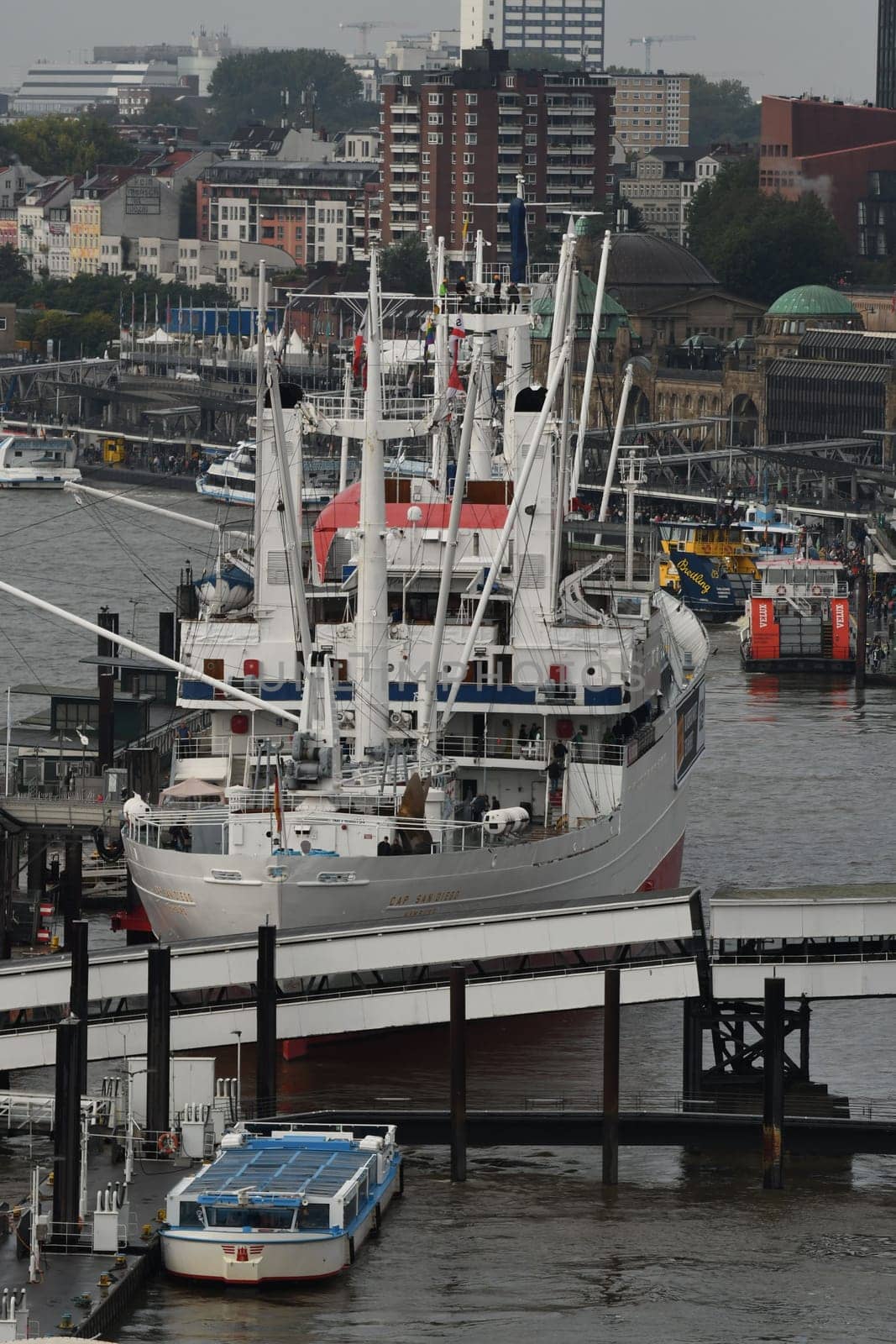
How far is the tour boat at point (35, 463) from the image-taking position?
532 ft

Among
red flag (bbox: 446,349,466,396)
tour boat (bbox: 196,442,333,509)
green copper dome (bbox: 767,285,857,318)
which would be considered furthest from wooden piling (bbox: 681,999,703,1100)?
green copper dome (bbox: 767,285,857,318)

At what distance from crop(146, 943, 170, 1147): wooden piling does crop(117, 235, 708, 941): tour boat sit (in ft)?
15.1

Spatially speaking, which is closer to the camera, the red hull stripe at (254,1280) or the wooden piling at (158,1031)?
the red hull stripe at (254,1280)

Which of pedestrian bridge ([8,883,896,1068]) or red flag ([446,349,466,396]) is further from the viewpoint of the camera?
red flag ([446,349,466,396])

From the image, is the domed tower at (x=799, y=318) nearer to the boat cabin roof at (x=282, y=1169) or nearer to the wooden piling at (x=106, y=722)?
the wooden piling at (x=106, y=722)

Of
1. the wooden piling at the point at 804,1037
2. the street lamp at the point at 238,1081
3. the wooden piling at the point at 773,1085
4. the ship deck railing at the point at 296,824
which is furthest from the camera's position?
the ship deck railing at the point at 296,824

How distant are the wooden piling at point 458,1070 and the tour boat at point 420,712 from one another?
358 cm

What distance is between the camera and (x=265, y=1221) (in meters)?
35.0

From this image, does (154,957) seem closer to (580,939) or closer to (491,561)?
(580,939)

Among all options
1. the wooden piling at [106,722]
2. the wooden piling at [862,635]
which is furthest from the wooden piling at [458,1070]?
the wooden piling at [862,635]

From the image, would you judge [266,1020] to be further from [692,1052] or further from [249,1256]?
[692,1052]

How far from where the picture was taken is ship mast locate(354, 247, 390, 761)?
4950cm

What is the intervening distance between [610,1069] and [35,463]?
129 metres

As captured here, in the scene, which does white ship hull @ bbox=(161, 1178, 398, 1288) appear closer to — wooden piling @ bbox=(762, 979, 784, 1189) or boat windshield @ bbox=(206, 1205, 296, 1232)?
boat windshield @ bbox=(206, 1205, 296, 1232)
